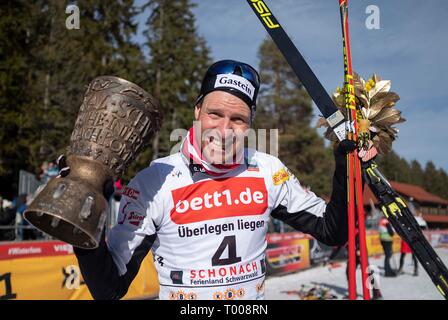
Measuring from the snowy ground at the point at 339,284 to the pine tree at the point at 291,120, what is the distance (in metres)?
19.3

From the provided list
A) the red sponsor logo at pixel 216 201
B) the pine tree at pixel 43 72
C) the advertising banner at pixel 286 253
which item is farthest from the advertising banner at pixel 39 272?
the pine tree at pixel 43 72

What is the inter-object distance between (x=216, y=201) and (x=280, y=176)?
1.57 ft

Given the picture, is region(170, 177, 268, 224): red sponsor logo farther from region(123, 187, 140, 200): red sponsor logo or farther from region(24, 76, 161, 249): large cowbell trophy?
region(24, 76, 161, 249): large cowbell trophy

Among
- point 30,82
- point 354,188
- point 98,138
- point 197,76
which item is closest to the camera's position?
point 98,138

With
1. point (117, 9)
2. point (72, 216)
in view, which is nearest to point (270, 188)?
point (72, 216)

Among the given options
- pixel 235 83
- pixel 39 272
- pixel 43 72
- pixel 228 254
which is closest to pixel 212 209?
pixel 228 254

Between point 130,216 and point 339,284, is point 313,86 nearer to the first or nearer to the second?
point 130,216

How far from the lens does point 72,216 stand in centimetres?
151

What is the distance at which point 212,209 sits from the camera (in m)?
2.21

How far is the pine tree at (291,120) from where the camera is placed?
34.5 m

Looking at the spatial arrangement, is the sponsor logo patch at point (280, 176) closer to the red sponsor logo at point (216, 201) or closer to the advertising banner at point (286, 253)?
the red sponsor logo at point (216, 201)

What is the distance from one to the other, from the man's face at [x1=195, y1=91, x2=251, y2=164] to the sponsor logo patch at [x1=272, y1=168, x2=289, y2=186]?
311 mm

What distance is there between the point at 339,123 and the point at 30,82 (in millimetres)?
22197
